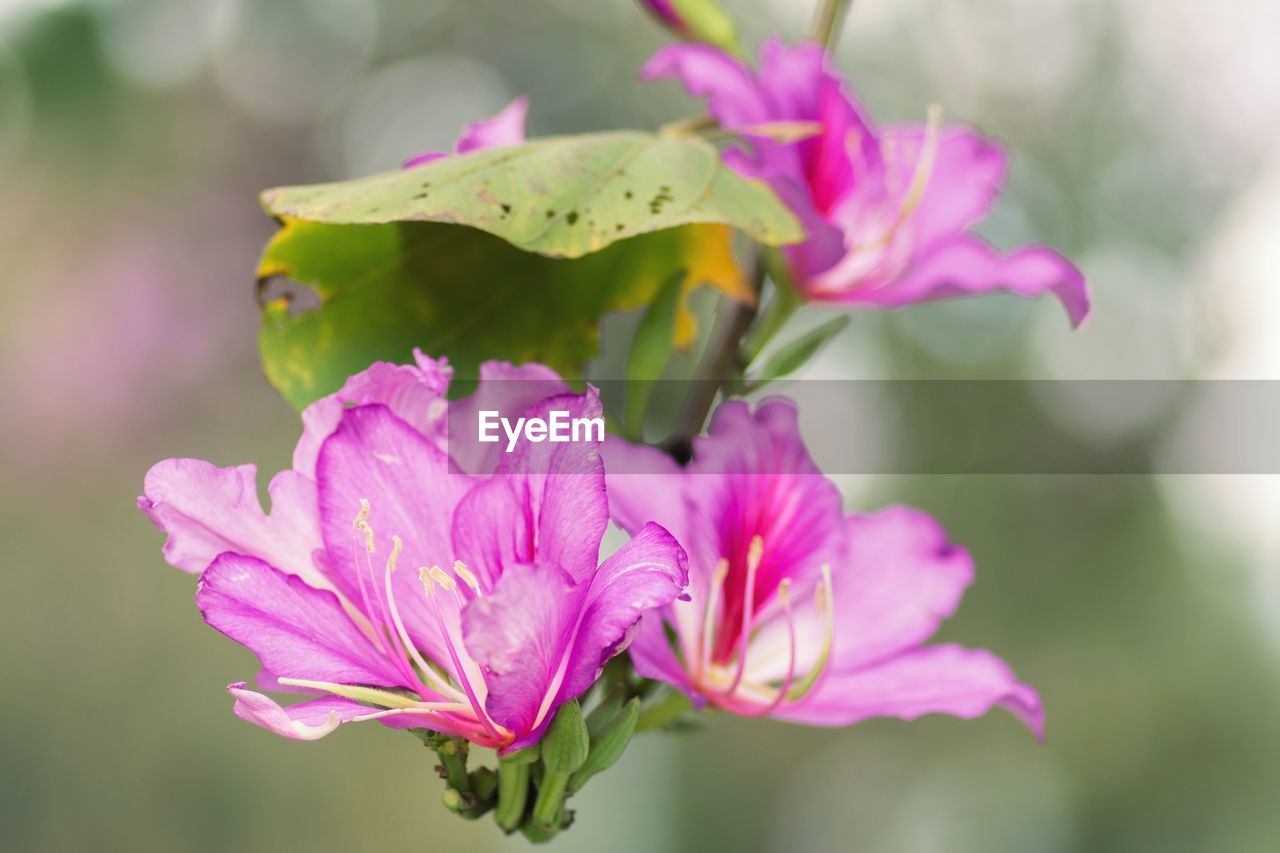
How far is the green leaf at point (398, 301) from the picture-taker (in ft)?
1.46

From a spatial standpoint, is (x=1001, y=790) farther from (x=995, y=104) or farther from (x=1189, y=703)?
(x=995, y=104)

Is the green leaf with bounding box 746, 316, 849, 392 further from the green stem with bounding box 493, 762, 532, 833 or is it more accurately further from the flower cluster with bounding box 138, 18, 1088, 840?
the green stem with bounding box 493, 762, 532, 833

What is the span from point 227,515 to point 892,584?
26cm

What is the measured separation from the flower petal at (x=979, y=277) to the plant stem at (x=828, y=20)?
110 mm

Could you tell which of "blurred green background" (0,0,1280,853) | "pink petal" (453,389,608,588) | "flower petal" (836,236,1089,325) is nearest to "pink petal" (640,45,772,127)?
"flower petal" (836,236,1089,325)

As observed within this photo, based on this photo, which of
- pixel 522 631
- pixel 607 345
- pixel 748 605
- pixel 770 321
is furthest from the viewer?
pixel 607 345

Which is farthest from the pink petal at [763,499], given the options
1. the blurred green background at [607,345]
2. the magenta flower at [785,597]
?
the blurred green background at [607,345]

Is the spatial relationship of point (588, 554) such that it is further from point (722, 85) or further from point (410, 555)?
point (722, 85)

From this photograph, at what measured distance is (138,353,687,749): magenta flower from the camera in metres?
0.33

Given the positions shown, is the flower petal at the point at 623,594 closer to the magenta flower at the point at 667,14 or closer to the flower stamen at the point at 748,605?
the flower stamen at the point at 748,605

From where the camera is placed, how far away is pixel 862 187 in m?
0.52

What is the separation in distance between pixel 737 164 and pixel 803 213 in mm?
33

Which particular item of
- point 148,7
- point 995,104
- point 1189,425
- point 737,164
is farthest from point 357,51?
point 737,164

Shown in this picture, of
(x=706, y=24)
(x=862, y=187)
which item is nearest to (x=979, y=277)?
(x=862, y=187)
